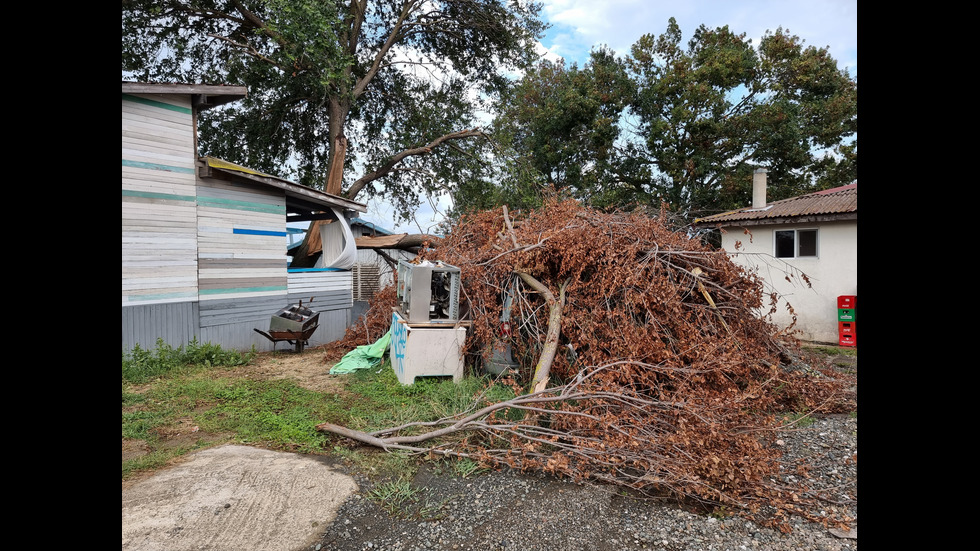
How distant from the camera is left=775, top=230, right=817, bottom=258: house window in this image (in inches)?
482

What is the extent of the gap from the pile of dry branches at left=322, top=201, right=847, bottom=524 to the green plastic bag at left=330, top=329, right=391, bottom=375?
1.85m

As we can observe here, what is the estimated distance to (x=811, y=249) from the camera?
12242 mm

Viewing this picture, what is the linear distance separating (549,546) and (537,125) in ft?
58.4

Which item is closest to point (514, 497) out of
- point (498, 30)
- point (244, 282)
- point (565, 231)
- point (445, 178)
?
point (565, 231)

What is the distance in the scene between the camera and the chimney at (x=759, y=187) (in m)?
13.7

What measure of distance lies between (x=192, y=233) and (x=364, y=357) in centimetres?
399

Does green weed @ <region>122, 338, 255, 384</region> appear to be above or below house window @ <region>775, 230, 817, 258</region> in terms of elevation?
below

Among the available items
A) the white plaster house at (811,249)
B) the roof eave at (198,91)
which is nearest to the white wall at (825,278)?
the white plaster house at (811,249)

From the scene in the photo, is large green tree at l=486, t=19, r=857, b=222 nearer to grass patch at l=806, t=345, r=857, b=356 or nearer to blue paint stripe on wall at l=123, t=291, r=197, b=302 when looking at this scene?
grass patch at l=806, t=345, r=857, b=356

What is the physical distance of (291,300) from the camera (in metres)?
10.6

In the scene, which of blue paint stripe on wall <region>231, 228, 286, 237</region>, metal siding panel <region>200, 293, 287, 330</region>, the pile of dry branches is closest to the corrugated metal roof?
the pile of dry branches

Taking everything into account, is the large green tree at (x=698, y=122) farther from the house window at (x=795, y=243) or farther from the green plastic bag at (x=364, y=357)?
the green plastic bag at (x=364, y=357)

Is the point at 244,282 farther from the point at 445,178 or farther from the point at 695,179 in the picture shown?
the point at 695,179
